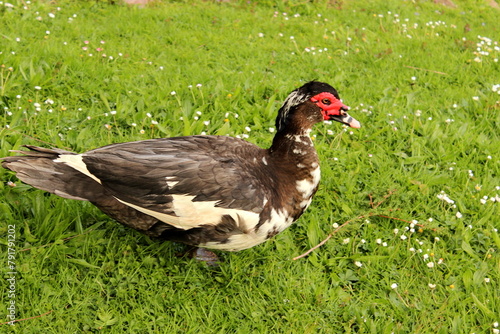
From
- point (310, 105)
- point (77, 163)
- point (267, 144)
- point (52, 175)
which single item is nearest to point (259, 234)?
point (310, 105)

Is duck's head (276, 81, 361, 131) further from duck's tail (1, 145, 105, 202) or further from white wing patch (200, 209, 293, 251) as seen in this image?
duck's tail (1, 145, 105, 202)

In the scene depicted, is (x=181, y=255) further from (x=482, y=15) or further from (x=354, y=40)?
(x=482, y=15)

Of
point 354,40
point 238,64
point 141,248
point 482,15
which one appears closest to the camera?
point 141,248

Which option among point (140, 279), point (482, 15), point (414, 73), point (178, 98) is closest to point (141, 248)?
point (140, 279)

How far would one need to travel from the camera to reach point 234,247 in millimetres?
3146

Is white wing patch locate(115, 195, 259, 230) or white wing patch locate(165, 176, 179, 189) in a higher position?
white wing patch locate(165, 176, 179, 189)

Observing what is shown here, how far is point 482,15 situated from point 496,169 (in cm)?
484

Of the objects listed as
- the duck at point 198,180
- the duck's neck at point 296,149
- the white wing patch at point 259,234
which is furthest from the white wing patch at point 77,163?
the duck's neck at point 296,149

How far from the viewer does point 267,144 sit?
459cm

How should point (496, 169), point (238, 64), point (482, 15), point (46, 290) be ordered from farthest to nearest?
1. point (482, 15)
2. point (238, 64)
3. point (496, 169)
4. point (46, 290)

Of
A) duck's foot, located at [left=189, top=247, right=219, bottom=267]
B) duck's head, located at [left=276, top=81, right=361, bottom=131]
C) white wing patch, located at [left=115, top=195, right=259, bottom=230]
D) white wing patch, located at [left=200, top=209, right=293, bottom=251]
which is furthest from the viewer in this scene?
duck's foot, located at [left=189, top=247, right=219, bottom=267]

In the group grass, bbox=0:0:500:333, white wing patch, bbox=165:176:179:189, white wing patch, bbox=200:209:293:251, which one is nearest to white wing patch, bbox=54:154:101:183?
white wing patch, bbox=165:176:179:189

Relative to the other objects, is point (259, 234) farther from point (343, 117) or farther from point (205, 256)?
point (343, 117)

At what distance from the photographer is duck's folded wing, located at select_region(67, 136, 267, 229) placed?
2.89 metres
